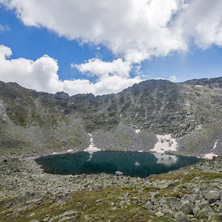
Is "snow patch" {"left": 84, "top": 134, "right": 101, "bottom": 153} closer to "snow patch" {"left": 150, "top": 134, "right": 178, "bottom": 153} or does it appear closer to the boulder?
"snow patch" {"left": 150, "top": 134, "right": 178, "bottom": 153}

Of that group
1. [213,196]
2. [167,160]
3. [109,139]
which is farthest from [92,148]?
[213,196]

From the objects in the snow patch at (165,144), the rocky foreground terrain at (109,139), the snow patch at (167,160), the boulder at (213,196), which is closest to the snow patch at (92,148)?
the rocky foreground terrain at (109,139)

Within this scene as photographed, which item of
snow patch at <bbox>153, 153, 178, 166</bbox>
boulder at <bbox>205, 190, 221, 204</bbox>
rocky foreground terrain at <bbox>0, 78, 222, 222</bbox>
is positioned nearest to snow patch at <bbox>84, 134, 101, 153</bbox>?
rocky foreground terrain at <bbox>0, 78, 222, 222</bbox>

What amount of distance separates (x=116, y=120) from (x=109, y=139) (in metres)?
31.7

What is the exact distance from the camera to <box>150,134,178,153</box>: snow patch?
4363 inches

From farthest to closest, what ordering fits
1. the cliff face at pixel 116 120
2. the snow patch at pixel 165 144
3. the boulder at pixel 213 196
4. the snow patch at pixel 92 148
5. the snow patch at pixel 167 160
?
the snow patch at pixel 92 148 < the snow patch at pixel 165 144 < the cliff face at pixel 116 120 < the snow patch at pixel 167 160 < the boulder at pixel 213 196

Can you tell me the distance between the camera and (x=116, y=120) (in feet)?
526

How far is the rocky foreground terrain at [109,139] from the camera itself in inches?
729

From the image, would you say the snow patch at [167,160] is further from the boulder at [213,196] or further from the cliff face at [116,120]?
the boulder at [213,196]

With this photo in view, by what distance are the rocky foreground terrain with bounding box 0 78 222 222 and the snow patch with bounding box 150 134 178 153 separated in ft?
2.33

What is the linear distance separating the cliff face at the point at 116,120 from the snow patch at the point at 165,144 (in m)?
3.75

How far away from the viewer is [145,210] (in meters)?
16.9

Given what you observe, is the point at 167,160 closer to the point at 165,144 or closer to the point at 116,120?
the point at 165,144

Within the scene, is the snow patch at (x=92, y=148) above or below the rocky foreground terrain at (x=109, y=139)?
below
